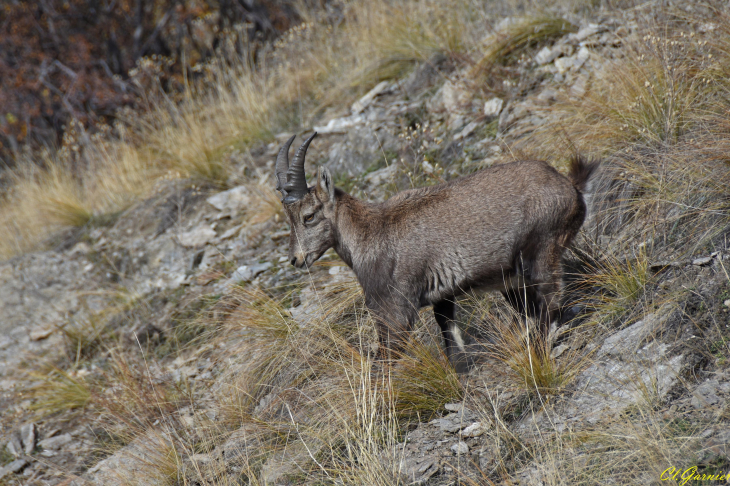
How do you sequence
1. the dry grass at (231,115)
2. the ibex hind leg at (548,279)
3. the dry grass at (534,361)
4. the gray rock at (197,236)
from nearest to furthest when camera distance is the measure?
1. the dry grass at (534,361)
2. the ibex hind leg at (548,279)
3. the gray rock at (197,236)
4. the dry grass at (231,115)

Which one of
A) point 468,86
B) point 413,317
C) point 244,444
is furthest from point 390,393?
point 468,86

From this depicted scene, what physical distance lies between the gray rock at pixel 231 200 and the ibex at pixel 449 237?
3836 mm

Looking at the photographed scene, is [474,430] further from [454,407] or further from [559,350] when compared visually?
[559,350]

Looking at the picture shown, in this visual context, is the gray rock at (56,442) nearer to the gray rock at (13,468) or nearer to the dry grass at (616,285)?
the gray rock at (13,468)

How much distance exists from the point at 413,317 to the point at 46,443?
14.1 feet

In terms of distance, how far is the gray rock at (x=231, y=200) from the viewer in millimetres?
8930

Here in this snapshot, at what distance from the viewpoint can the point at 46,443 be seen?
6.36 metres

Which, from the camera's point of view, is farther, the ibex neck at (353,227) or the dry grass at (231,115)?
the dry grass at (231,115)

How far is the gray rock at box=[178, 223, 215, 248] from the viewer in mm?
8633

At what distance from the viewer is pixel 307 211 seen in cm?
521

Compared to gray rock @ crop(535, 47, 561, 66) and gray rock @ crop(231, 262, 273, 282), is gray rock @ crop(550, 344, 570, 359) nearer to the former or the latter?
gray rock @ crop(231, 262, 273, 282)

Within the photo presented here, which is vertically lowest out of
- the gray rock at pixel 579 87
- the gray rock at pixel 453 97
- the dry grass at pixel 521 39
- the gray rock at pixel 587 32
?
the gray rock at pixel 579 87

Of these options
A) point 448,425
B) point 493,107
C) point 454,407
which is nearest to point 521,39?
point 493,107

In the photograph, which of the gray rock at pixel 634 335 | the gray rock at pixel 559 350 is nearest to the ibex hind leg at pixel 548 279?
the gray rock at pixel 559 350
